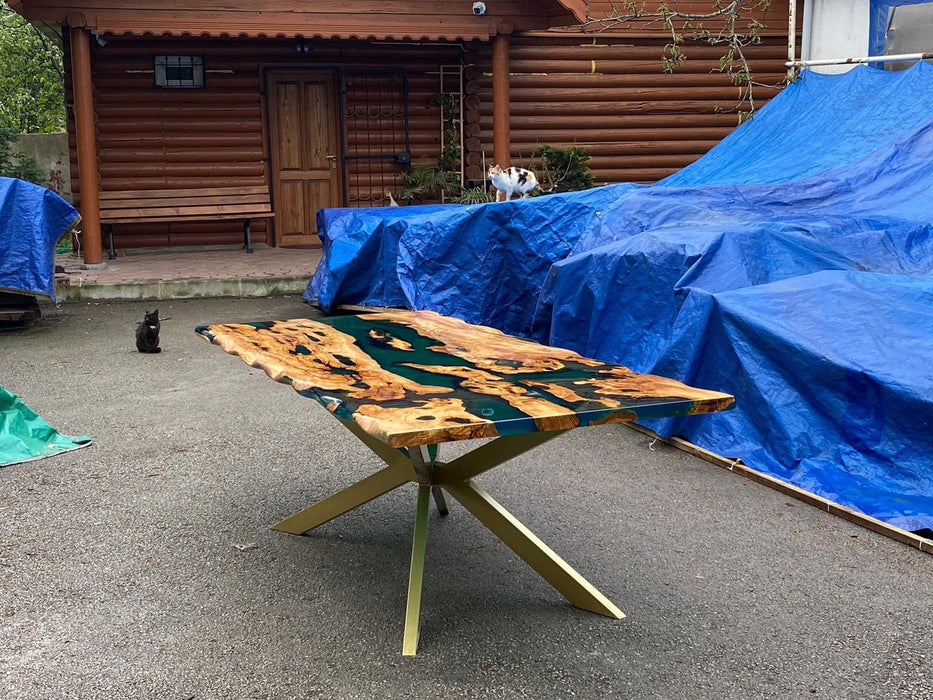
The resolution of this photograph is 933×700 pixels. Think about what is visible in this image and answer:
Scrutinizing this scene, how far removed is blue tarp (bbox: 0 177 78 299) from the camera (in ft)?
24.9

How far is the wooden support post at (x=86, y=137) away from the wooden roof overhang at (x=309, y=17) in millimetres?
247

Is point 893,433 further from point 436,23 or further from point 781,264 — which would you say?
point 436,23

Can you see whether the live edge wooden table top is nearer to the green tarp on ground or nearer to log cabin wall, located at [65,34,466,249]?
the green tarp on ground

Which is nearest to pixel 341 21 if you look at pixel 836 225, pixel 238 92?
pixel 238 92

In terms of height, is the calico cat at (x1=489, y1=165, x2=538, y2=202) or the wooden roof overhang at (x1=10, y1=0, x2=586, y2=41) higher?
the wooden roof overhang at (x1=10, y1=0, x2=586, y2=41)

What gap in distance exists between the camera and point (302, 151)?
13109mm

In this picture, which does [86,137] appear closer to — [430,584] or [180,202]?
[180,202]

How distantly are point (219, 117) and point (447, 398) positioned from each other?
1112 centimetres

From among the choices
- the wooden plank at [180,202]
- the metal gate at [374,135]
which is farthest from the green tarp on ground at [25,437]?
the metal gate at [374,135]

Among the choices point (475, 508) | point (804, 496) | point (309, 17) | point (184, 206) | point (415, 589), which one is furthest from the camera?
point (184, 206)

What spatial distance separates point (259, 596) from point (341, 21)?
9.16m

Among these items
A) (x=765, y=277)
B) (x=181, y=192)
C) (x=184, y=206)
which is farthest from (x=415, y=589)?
(x=181, y=192)

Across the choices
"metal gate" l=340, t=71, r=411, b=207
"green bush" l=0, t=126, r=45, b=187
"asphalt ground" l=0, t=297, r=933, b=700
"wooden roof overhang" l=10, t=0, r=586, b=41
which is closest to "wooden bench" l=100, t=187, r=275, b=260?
"metal gate" l=340, t=71, r=411, b=207

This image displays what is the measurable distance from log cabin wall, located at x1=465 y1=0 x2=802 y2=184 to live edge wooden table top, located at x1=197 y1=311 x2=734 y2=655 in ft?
32.2
